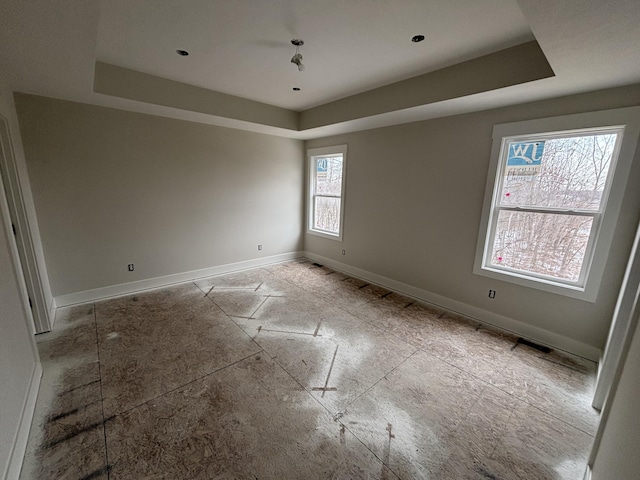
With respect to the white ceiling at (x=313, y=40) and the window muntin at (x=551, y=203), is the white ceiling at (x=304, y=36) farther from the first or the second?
the window muntin at (x=551, y=203)

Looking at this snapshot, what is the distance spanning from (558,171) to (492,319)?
1.72 m

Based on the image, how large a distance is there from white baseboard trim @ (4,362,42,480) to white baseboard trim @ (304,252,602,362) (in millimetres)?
3824

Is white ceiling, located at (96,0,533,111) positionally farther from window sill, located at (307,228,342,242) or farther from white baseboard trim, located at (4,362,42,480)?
white baseboard trim, located at (4,362,42,480)

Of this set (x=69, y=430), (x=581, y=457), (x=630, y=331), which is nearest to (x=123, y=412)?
(x=69, y=430)

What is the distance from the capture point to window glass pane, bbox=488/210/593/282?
2.49 meters

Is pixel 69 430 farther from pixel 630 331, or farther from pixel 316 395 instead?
pixel 630 331

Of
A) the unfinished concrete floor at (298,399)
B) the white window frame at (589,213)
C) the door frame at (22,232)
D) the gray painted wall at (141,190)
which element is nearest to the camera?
the unfinished concrete floor at (298,399)

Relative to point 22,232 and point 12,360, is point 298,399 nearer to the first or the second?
point 12,360

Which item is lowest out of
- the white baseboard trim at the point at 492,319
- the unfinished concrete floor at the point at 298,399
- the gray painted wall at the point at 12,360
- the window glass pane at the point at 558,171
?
the unfinished concrete floor at the point at 298,399

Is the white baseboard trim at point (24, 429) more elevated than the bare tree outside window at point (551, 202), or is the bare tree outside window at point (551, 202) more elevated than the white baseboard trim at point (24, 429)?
the bare tree outside window at point (551, 202)

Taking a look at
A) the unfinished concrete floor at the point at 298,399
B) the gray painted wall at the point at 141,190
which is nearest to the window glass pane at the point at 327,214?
the gray painted wall at the point at 141,190


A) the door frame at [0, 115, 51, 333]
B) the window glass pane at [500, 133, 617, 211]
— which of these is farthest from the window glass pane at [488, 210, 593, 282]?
the door frame at [0, 115, 51, 333]

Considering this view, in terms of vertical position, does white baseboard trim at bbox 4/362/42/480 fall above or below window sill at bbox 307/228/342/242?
below

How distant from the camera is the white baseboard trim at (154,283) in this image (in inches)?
128
